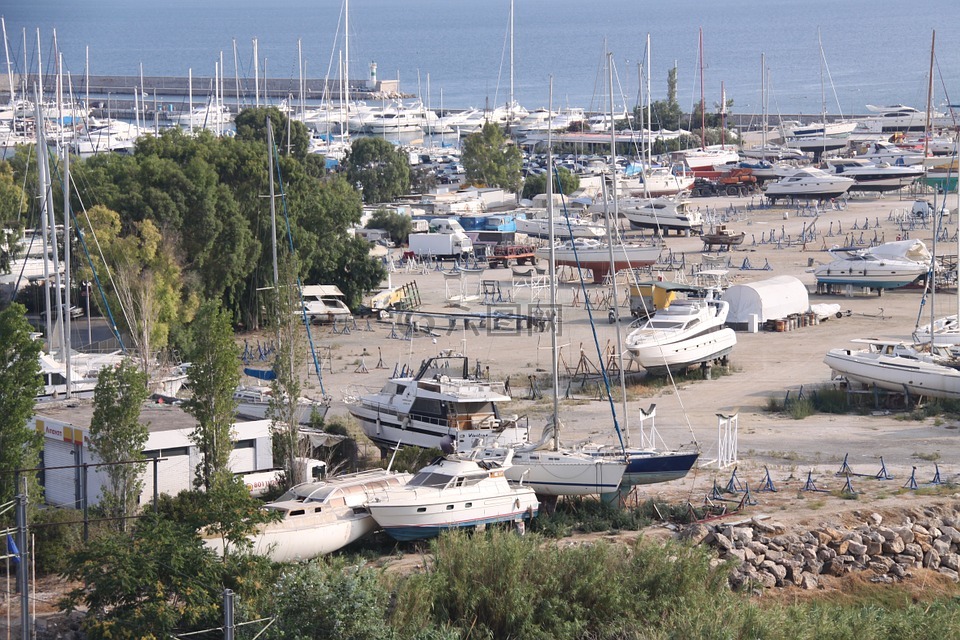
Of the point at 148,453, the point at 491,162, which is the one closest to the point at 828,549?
the point at 148,453

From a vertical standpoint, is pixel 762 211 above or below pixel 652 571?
above

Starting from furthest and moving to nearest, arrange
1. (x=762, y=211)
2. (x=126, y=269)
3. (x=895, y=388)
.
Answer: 1. (x=762, y=211)
2. (x=126, y=269)
3. (x=895, y=388)

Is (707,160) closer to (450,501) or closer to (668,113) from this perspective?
(668,113)

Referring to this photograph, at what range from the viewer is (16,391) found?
19.1m

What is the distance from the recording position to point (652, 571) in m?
17.9

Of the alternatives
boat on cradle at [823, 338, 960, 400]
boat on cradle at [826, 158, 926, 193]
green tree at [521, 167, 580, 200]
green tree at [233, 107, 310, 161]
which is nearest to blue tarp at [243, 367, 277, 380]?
boat on cradle at [823, 338, 960, 400]

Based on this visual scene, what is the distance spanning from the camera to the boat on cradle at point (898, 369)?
27500 mm

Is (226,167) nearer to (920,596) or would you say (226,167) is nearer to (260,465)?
(260,465)

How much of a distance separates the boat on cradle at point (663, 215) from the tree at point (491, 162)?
920cm

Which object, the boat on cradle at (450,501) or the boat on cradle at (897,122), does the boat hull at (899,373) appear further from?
the boat on cradle at (897,122)

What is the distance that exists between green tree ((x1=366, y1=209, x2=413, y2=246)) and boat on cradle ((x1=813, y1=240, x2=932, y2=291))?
664 inches

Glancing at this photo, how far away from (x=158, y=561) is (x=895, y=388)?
17.0 m

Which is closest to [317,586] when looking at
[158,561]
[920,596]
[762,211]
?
[158,561]

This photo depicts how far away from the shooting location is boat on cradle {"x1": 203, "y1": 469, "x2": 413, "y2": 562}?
61.2 ft
